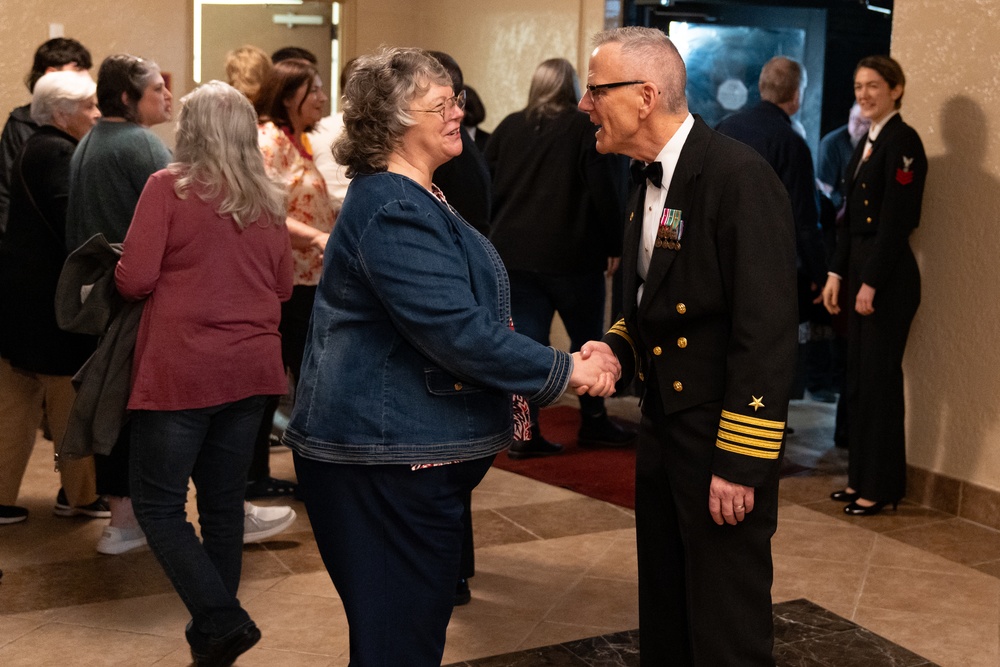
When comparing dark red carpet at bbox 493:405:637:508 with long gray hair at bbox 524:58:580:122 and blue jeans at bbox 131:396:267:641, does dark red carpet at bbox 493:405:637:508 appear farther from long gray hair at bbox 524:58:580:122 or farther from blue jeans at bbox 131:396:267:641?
blue jeans at bbox 131:396:267:641

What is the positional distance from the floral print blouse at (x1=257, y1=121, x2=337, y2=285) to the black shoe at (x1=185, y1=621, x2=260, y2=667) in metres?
1.70

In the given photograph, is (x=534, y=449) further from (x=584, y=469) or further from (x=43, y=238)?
(x=43, y=238)

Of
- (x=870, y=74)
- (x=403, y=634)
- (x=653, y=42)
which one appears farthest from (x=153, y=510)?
(x=870, y=74)

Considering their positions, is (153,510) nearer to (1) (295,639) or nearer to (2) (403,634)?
(1) (295,639)

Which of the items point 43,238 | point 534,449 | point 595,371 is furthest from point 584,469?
point 595,371

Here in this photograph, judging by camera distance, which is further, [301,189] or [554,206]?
[554,206]

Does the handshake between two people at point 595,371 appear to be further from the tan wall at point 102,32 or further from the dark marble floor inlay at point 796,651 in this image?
the tan wall at point 102,32

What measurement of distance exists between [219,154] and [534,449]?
118 inches

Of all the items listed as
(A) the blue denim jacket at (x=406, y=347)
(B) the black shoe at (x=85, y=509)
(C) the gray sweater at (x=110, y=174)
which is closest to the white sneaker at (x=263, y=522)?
(B) the black shoe at (x=85, y=509)

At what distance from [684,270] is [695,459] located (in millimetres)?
394

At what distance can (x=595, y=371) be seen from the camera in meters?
2.46

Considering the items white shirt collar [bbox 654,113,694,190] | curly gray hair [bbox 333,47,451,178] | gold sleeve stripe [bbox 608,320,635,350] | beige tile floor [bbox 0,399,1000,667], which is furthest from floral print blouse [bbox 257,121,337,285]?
white shirt collar [bbox 654,113,694,190]

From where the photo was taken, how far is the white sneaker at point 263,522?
4430 millimetres

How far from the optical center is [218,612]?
10.7ft
